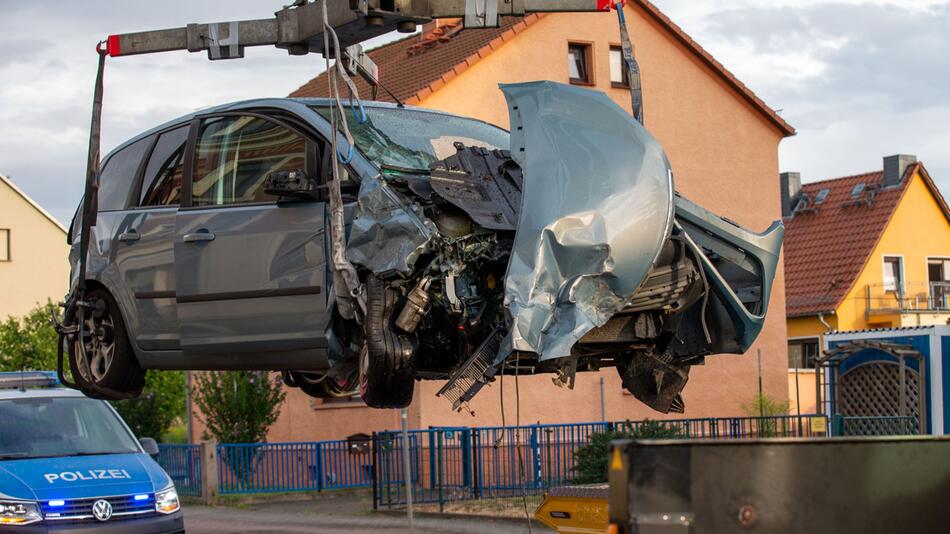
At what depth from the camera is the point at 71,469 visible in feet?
38.9

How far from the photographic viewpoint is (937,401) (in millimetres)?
18031

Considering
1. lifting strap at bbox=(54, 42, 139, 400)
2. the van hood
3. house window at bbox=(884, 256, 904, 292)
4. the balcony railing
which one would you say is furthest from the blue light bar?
house window at bbox=(884, 256, 904, 292)

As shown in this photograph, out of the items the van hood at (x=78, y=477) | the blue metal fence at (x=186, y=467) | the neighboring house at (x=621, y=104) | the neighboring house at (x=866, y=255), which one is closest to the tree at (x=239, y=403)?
the blue metal fence at (x=186, y=467)

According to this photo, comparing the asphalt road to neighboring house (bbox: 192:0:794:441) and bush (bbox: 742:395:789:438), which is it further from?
bush (bbox: 742:395:789:438)

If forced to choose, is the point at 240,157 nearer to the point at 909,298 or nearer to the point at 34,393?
the point at 34,393

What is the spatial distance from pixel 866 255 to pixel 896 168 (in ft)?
15.0

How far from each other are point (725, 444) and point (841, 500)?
1.75 feet

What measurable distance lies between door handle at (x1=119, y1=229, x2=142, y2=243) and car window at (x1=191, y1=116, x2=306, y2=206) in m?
0.52

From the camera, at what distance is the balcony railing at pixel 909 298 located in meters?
41.7

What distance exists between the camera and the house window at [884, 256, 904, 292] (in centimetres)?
4306

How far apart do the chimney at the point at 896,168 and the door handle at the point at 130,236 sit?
40.0m

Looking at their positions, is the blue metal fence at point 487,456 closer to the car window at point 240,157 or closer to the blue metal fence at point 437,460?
the blue metal fence at point 437,460

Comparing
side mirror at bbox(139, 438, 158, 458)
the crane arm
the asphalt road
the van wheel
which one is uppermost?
the crane arm

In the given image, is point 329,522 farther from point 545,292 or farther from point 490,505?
point 545,292
